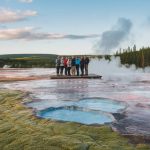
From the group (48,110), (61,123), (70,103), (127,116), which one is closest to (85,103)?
(70,103)

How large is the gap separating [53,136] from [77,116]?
4.09 meters

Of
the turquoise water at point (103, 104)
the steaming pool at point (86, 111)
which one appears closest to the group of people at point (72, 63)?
the turquoise water at point (103, 104)

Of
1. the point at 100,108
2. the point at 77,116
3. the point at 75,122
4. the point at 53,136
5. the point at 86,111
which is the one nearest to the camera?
the point at 53,136

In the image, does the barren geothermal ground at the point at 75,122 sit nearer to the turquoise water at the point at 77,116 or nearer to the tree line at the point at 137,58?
the turquoise water at the point at 77,116

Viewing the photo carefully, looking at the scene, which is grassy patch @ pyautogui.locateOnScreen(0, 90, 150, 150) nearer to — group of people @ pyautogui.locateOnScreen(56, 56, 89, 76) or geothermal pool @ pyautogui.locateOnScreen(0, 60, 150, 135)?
geothermal pool @ pyautogui.locateOnScreen(0, 60, 150, 135)

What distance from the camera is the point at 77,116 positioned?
1550cm

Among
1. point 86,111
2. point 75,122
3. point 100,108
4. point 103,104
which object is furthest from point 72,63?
point 75,122

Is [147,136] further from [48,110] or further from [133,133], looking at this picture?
[48,110]

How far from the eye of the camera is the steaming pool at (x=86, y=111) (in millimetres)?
14770

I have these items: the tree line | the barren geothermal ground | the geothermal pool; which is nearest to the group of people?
the geothermal pool

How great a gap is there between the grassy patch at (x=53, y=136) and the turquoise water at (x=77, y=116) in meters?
1.00

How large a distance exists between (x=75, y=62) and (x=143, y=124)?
2226cm

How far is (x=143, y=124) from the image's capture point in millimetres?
13258

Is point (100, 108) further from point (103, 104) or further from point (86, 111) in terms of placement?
point (103, 104)
